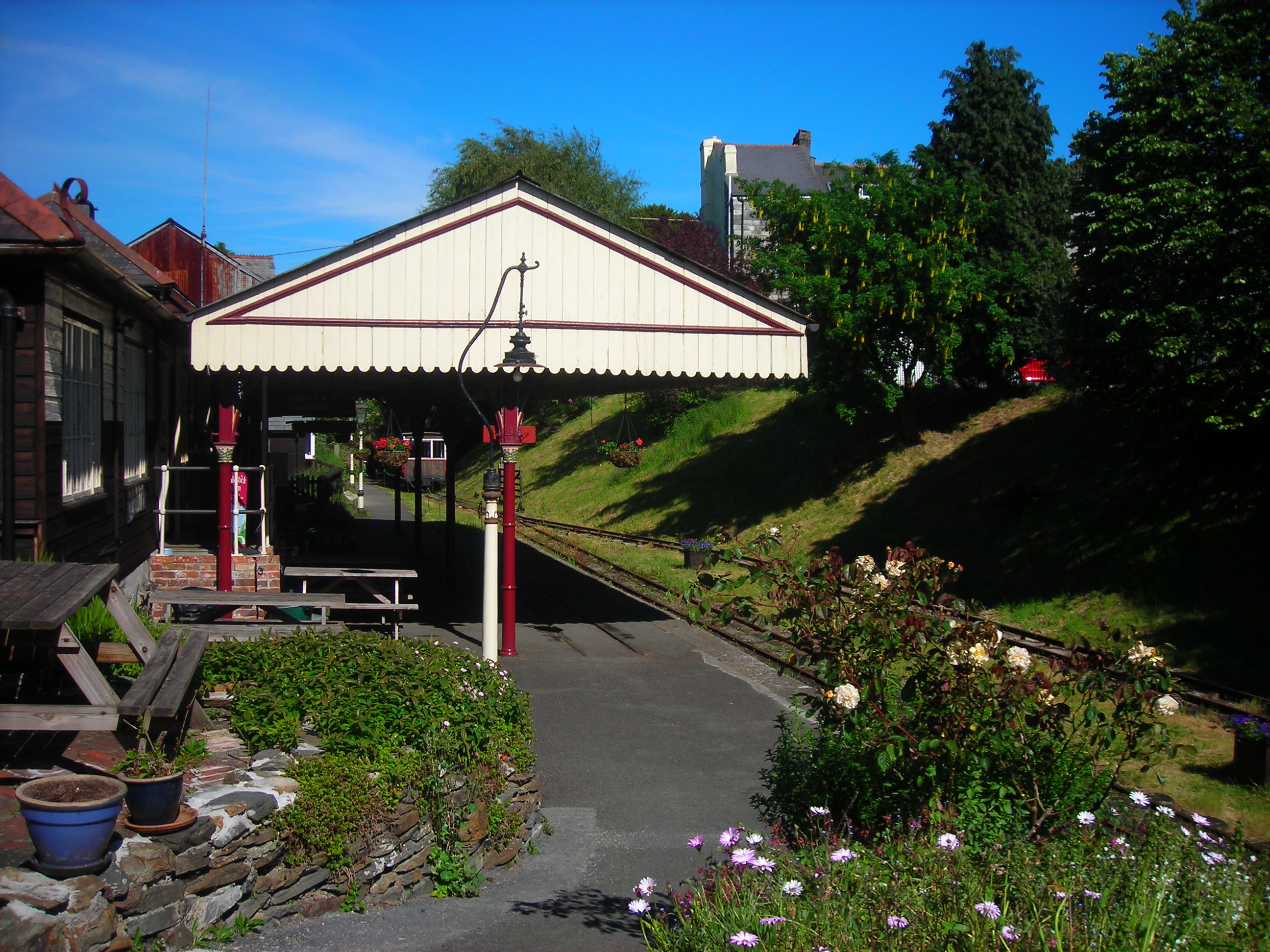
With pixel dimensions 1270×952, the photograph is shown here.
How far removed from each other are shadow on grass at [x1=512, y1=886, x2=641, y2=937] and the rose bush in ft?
4.29

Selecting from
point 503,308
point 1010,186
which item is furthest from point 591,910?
point 1010,186

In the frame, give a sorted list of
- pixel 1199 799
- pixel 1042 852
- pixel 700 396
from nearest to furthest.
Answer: pixel 1042 852 → pixel 1199 799 → pixel 700 396

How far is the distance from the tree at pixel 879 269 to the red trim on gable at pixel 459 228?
884 centimetres

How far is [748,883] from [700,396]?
3168 centimetres

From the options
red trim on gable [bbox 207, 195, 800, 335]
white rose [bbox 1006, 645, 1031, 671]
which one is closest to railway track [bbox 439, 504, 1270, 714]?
white rose [bbox 1006, 645, 1031, 671]

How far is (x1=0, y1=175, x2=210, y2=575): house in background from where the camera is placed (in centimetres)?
805

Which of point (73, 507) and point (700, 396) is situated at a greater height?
point (700, 396)

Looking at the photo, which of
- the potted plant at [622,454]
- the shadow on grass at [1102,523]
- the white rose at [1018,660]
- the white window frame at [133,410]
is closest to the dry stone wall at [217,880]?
the white rose at [1018,660]

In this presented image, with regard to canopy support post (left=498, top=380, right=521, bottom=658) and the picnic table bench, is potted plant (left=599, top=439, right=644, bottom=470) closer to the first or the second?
canopy support post (left=498, top=380, right=521, bottom=658)

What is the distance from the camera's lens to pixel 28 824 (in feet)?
12.6

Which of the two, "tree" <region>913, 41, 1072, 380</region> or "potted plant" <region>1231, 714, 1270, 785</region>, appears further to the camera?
"tree" <region>913, 41, 1072, 380</region>

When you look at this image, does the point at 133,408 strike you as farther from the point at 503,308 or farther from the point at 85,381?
the point at 503,308

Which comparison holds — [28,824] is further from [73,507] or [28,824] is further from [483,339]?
[483,339]

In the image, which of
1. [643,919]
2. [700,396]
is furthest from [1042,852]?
[700,396]
